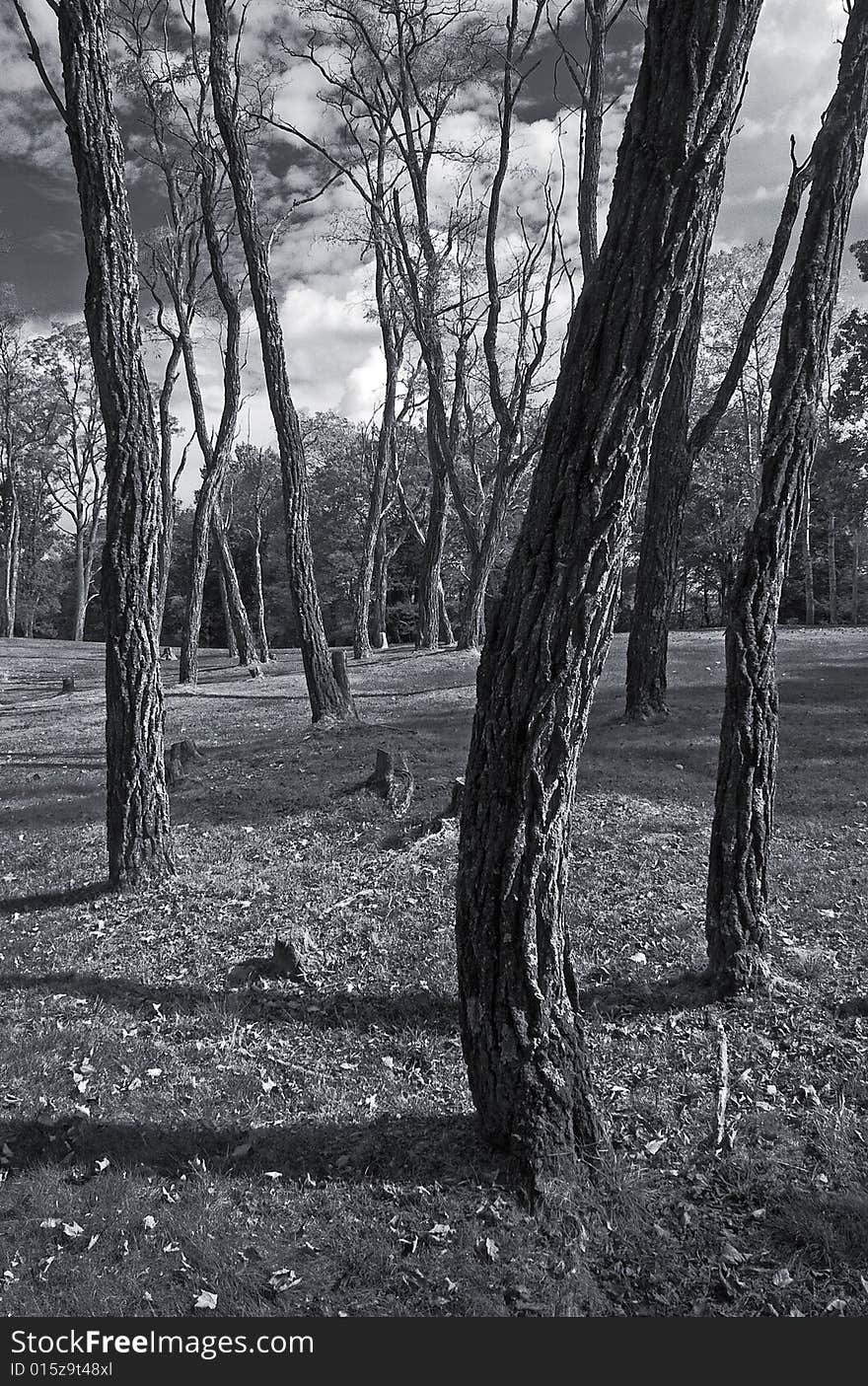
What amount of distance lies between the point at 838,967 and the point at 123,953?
541cm

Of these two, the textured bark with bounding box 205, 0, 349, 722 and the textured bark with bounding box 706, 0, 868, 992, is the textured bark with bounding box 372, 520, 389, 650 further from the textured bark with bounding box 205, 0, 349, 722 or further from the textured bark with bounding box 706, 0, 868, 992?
the textured bark with bounding box 706, 0, 868, 992

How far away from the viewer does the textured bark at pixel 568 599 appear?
333 cm

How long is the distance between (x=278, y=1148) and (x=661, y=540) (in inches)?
392

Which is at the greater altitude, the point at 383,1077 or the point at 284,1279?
the point at 383,1077

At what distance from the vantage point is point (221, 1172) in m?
4.34

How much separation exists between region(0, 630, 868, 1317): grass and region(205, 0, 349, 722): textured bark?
129 inches

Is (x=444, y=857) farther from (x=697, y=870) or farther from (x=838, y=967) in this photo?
(x=838, y=967)

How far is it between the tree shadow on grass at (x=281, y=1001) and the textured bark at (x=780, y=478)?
203 cm

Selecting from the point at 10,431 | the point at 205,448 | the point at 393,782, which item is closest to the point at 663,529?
the point at 393,782

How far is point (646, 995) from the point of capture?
590 centimetres

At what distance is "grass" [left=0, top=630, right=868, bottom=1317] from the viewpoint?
3637mm

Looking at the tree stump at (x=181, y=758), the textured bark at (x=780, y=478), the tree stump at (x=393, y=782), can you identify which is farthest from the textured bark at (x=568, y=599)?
the tree stump at (x=181, y=758)

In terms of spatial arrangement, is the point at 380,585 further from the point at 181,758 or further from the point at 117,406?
the point at 117,406

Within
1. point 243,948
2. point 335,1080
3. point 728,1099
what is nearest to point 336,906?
point 243,948
